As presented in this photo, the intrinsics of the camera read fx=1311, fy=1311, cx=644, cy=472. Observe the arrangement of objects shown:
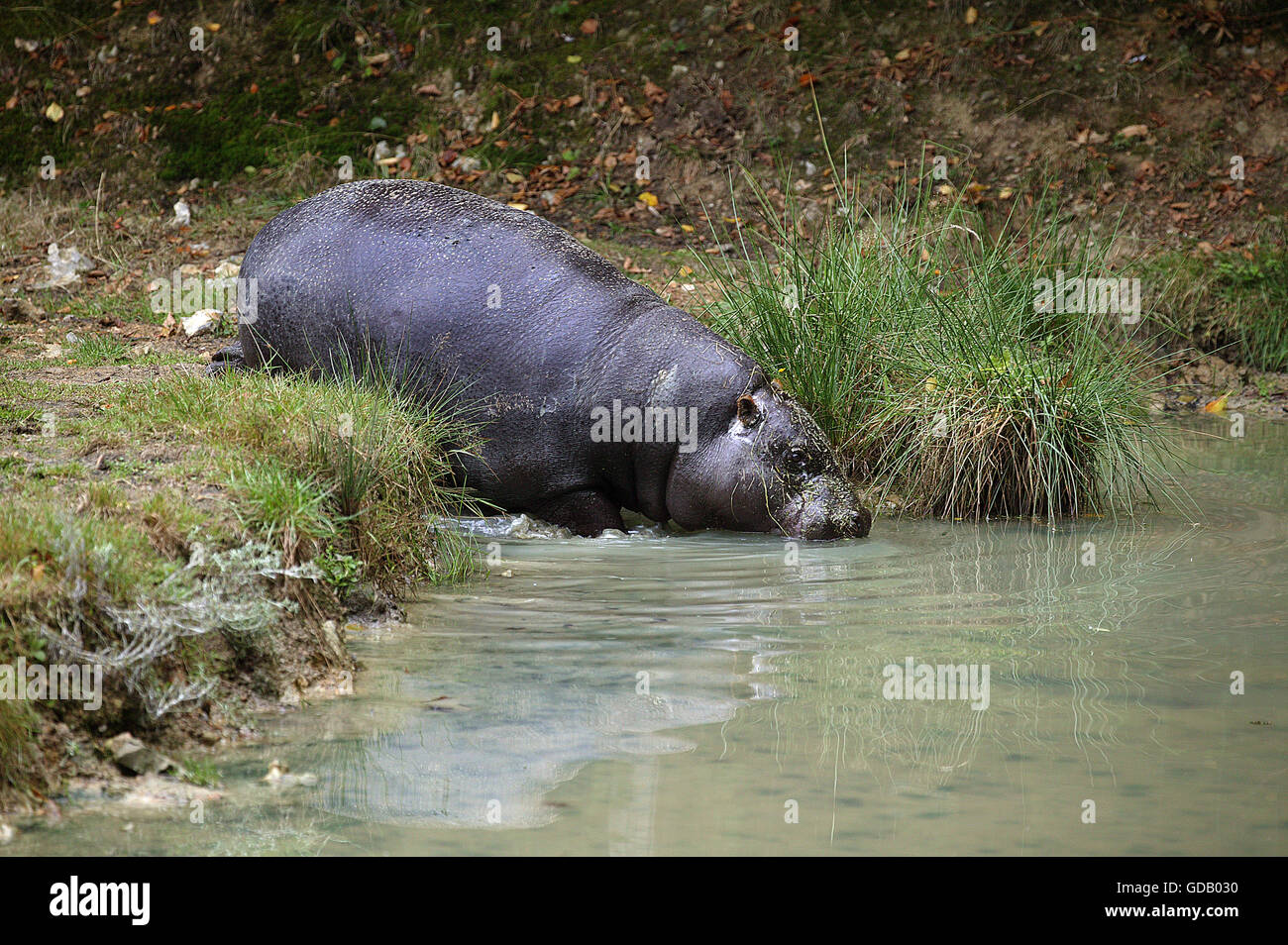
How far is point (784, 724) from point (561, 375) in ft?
9.69

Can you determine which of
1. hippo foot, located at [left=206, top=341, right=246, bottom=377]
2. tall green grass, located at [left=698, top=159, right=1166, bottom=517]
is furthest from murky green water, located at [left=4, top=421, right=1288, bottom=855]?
hippo foot, located at [left=206, top=341, right=246, bottom=377]

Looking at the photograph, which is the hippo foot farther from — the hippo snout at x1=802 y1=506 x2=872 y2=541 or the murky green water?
the hippo snout at x1=802 y1=506 x2=872 y2=541

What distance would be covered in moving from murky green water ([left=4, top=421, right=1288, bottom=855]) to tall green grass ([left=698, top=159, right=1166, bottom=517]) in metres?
1.06

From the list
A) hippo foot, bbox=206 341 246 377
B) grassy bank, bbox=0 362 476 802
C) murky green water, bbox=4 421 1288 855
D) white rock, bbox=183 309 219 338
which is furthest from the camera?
white rock, bbox=183 309 219 338

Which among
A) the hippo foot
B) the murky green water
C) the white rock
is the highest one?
the white rock

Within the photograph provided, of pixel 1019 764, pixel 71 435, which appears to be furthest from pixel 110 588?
pixel 1019 764

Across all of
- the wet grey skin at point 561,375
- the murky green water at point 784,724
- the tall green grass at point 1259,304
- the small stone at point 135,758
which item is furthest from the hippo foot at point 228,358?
the tall green grass at point 1259,304

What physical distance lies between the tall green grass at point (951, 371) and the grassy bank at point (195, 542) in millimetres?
2069

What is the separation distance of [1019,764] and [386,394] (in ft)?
10.4

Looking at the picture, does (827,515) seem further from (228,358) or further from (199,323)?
(199,323)

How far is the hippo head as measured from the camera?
6.02 m

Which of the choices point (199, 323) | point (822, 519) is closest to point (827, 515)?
point (822, 519)

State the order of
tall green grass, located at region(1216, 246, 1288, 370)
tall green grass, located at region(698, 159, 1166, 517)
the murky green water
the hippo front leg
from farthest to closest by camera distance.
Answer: tall green grass, located at region(1216, 246, 1288, 370) < tall green grass, located at region(698, 159, 1166, 517) < the hippo front leg < the murky green water

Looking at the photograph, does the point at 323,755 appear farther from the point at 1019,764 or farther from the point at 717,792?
the point at 1019,764
